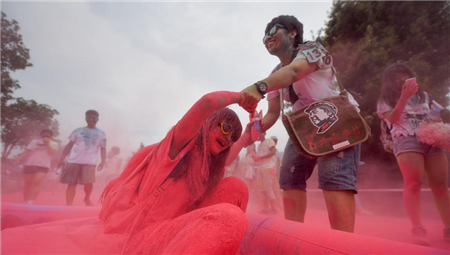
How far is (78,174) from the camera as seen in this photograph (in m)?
5.22

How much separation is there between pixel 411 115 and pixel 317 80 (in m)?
1.68

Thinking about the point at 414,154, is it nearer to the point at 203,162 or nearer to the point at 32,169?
the point at 203,162

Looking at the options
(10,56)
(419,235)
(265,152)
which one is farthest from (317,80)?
(10,56)

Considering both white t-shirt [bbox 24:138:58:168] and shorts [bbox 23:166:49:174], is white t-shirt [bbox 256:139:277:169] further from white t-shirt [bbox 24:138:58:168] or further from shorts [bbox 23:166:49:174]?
shorts [bbox 23:166:49:174]

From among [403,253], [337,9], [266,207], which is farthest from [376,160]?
[403,253]

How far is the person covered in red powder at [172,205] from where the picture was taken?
1.02 m

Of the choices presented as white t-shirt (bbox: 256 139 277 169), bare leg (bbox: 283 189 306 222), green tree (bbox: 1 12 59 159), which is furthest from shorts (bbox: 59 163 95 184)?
green tree (bbox: 1 12 59 159)

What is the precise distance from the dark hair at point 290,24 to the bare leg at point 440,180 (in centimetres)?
186

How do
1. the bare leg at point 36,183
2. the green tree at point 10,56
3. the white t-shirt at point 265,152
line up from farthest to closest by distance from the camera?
the green tree at point 10,56, the white t-shirt at point 265,152, the bare leg at point 36,183

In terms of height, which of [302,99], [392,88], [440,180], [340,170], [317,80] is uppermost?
[392,88]

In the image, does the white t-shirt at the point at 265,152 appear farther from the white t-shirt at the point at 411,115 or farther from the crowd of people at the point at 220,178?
the crowd of people at the point at 220,178

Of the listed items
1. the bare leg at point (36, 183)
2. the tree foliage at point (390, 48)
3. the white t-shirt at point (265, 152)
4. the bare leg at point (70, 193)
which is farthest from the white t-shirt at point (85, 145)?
the tree foliage at point (390, 48)

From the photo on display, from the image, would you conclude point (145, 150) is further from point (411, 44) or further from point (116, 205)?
point (411, 44)

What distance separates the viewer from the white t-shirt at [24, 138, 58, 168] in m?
5.55
